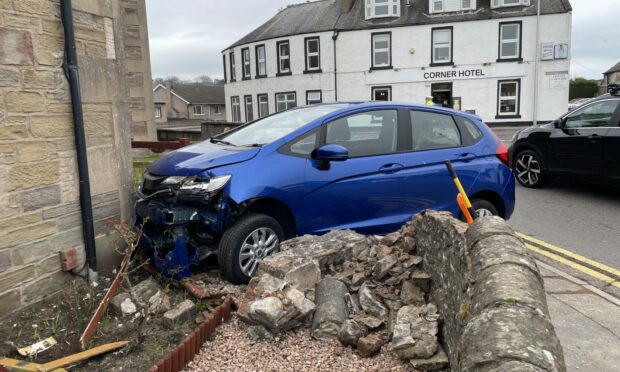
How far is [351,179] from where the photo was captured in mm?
5129

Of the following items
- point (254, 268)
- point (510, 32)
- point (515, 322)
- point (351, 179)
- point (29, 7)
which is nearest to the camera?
point (515, 322)

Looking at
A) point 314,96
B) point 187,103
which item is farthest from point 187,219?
point 187,103

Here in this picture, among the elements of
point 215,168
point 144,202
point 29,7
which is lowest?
point 144,202

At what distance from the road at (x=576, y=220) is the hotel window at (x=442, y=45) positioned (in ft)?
63.6

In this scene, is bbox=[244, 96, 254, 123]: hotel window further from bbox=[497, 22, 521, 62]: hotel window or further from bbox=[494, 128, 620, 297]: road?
bbox=[494, 128, 620, 297]: road

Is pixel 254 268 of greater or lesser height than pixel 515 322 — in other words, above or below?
below

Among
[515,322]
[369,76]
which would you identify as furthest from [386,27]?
[515,322]

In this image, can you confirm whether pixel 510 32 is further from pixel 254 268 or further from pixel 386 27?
pixel 254 268

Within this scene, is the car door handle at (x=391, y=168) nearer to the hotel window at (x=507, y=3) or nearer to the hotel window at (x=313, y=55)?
the hotel window at (x=507, y=3)

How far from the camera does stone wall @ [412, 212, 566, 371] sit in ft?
7.42

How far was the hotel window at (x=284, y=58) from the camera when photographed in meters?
32.7

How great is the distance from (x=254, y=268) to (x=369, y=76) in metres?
26.9

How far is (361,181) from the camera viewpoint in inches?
204

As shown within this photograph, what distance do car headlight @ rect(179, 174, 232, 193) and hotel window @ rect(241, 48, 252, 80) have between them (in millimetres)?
32238
